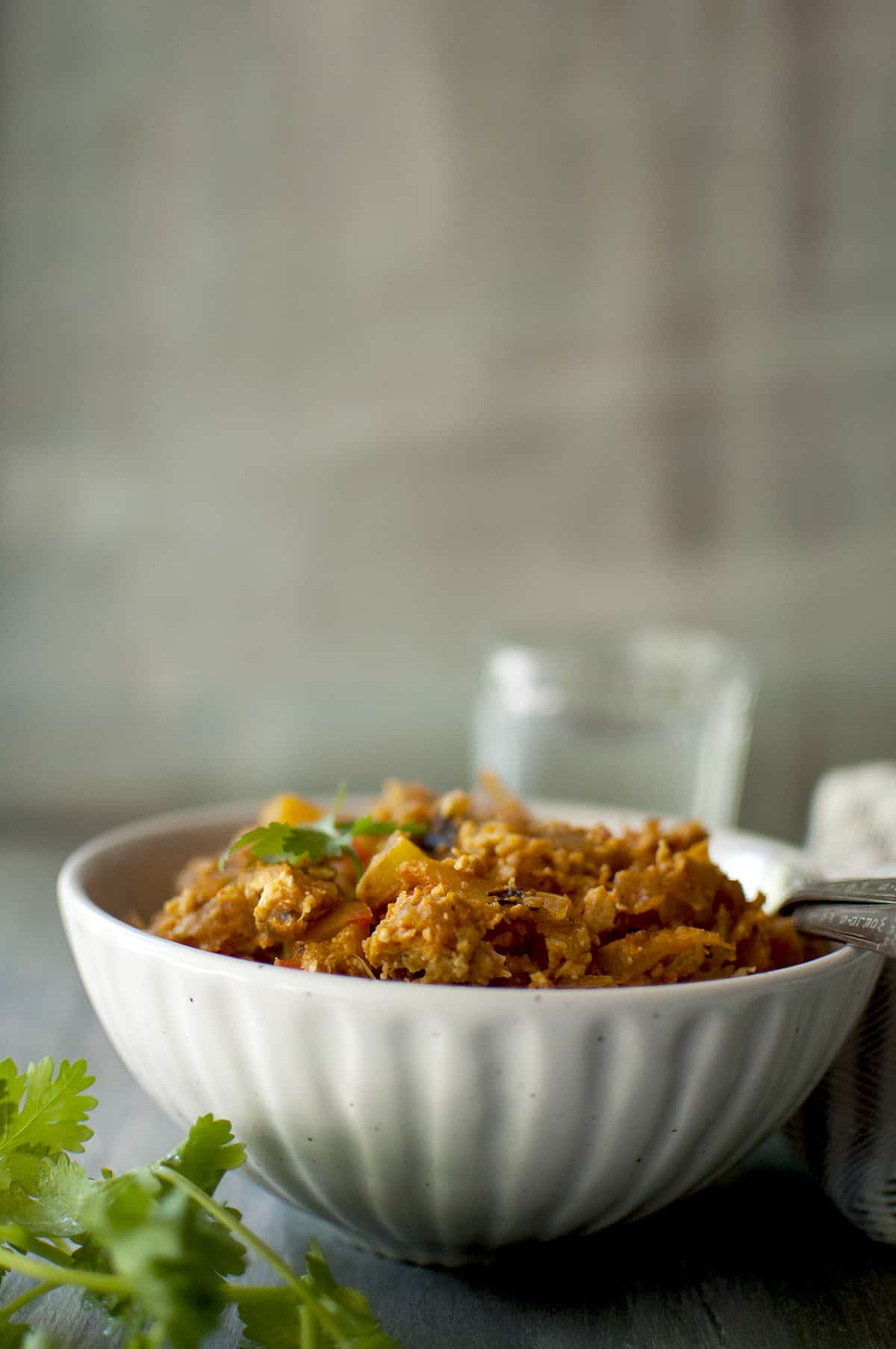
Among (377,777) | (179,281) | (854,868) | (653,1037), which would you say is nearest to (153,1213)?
(653,1037)

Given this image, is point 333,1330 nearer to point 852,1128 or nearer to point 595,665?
point 852,1128

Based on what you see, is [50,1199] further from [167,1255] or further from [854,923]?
[854,923]

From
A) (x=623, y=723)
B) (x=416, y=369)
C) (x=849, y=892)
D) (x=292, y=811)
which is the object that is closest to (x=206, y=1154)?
(x=292, y=811)

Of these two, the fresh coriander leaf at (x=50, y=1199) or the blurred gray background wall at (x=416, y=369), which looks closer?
the fresh coriander leaf at (x=50, y=1199)

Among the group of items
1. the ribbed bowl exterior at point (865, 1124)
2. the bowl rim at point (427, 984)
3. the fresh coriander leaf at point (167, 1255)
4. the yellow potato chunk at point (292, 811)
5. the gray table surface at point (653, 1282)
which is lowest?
the gray table surface at point (653, 1282)

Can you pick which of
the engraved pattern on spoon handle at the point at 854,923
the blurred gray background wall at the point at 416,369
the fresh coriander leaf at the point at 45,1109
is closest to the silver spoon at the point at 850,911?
the engraved pattern on spoon handle at the point at 854,923

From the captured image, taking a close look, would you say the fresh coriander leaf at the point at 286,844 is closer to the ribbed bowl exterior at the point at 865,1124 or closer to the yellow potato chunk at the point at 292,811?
the yellow potato chunk at the point at 292,811

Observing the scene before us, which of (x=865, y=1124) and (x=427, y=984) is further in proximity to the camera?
(x=865, y=1124)
